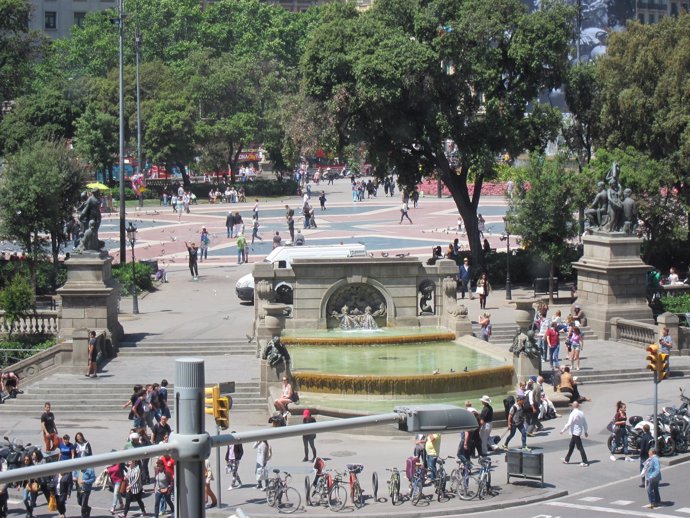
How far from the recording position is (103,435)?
31359mm

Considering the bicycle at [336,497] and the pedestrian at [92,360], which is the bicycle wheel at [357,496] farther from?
the pedestrian at [92,360]

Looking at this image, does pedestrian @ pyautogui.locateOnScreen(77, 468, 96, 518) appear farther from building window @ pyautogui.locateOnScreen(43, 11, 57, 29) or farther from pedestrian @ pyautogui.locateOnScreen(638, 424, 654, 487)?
building window @ pyautogui.locateOnScreen(43, 11, 57, 29)

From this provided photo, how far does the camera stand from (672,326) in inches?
1591

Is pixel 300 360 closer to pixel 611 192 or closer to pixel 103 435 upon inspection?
pixel 103 435

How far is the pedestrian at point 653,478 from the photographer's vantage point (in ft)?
83.0

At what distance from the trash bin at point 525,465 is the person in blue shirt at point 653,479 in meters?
2.06

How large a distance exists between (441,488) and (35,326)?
18659 mm

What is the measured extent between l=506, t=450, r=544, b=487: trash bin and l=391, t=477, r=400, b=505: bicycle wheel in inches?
105

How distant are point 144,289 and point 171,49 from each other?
7330 centimetres

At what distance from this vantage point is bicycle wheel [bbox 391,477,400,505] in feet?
83.5

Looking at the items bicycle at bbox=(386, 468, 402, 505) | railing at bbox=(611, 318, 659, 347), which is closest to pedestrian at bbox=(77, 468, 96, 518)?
bicycle at bbox=(386, 468, 402, 505)

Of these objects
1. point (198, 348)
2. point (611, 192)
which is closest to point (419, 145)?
point (611, 192)

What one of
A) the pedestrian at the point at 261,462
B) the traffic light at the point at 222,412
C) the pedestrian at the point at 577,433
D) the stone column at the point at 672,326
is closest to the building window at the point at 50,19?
the stone column at the point at 672,326

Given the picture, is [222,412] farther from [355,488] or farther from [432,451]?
[432,451]
